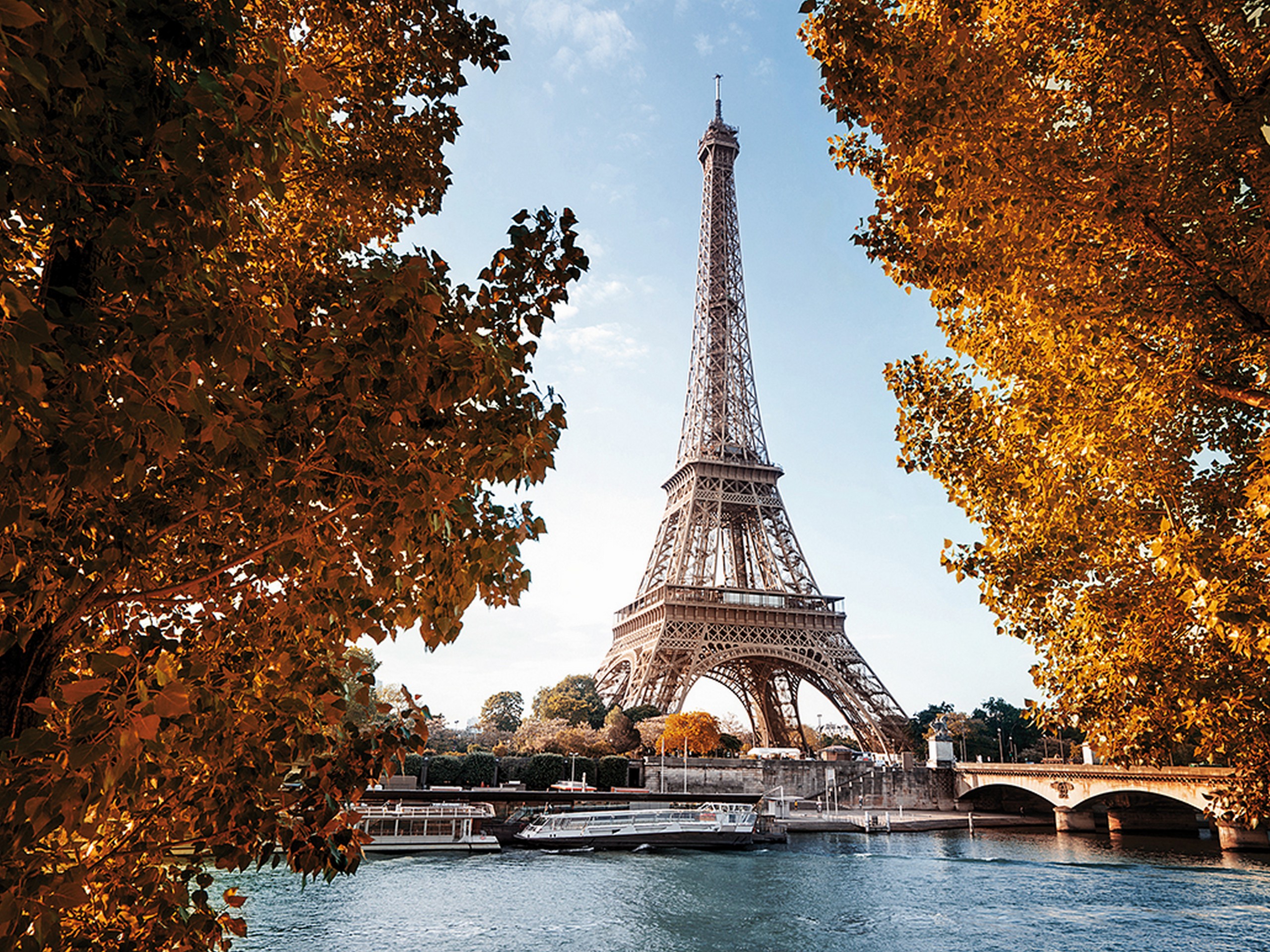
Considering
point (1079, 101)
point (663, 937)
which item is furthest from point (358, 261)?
point (663, 937)

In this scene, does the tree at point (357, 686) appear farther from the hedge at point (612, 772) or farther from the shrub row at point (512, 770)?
the hedge at point (612, 772)

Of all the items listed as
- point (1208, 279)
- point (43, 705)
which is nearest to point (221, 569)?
point (43, 705)

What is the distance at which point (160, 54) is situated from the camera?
207 cm

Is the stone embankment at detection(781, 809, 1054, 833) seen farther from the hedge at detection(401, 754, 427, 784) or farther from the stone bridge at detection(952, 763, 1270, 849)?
the hedge at detection(401, 754, 427, 784)

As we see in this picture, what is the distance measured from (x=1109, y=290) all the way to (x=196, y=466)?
5616 mm

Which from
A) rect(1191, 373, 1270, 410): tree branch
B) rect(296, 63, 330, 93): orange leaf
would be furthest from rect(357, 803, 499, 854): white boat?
rect(296, 63, 330, 93): orange leaf

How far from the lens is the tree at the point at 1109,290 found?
186 inches

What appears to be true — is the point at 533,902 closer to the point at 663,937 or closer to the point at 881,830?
the point at 663,937

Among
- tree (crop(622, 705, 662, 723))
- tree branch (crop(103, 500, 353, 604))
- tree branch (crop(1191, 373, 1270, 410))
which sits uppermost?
tree branch (crop(1191, 373, 1270, 410))

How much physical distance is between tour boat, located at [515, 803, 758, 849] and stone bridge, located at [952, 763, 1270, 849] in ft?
76.5

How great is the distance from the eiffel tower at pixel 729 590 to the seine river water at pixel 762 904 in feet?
58.1

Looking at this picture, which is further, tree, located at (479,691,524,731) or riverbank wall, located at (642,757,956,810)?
tree, located at (479,691,524,731)

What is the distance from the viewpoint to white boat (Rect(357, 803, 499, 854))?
31422 millimetres

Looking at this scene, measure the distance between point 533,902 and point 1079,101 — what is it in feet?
75.8
